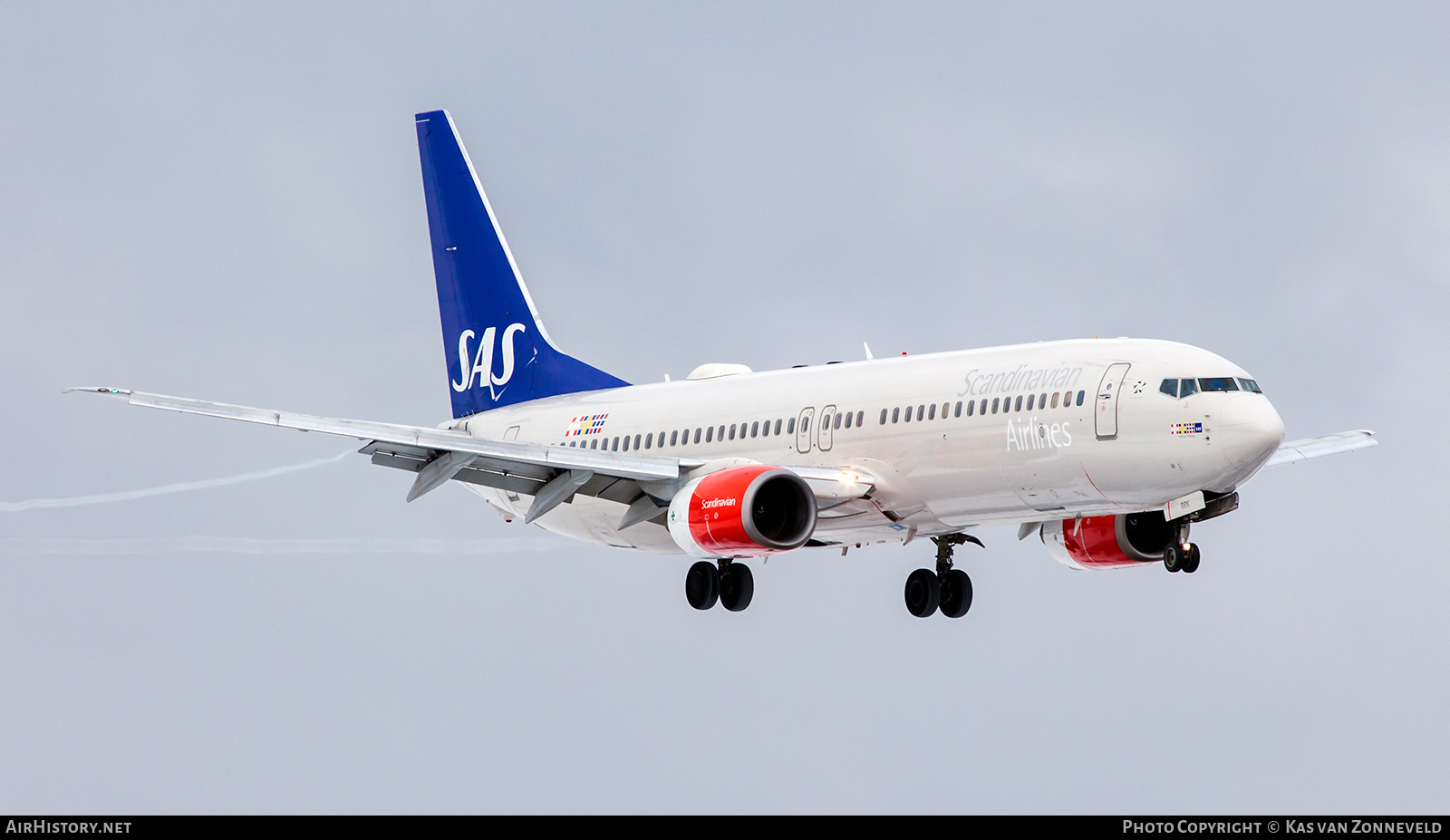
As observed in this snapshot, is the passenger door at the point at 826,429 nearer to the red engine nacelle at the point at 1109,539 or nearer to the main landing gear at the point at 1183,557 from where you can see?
the red engine nacelle at the point at 1109,539

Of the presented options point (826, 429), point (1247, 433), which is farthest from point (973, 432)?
point (1247, 433)

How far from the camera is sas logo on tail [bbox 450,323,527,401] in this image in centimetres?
5472

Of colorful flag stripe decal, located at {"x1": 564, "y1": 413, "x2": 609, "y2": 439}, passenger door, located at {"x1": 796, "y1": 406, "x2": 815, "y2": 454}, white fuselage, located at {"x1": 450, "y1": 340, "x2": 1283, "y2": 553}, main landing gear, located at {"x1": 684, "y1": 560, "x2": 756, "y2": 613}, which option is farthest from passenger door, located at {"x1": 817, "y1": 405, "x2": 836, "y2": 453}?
colorful flag stripe decal, located at {"x1": 564, "y1": 413, "x2": 609, "y2": 439}

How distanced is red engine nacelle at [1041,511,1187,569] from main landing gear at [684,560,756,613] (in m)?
7.48

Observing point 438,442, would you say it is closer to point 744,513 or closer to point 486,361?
point 744,513

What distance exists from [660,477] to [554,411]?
9524 mm

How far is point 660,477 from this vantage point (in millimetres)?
43250

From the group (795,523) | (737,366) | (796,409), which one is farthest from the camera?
(737,366)

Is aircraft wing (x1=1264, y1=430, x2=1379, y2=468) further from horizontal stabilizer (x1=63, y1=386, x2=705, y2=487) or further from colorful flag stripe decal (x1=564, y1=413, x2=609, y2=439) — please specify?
colorful flag stripe decal (x1=564, y1=413, x2=609, y2=439)

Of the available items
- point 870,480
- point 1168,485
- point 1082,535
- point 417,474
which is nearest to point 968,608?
point 1082,535

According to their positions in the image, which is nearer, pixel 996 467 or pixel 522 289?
pixel 996 467

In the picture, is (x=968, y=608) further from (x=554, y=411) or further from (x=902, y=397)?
(x=554, y=411)

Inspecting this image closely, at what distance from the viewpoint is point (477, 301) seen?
56.0 metres

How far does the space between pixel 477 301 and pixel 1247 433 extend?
25832mm
